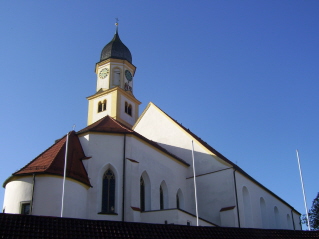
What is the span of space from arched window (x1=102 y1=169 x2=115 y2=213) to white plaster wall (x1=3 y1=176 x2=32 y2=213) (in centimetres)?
420

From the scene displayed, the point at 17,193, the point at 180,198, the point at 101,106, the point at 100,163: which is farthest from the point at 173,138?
the point at 17,193

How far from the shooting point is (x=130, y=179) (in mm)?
23516

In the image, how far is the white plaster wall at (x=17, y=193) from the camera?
2041 centimetres

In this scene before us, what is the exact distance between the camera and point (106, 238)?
14.6 metres

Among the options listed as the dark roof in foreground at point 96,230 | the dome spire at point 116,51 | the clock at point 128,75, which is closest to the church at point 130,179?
the clock at point 128,75

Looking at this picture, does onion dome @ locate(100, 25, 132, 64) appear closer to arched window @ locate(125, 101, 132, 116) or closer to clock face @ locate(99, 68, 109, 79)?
clock face @ locate(99, 68, 109, 79)

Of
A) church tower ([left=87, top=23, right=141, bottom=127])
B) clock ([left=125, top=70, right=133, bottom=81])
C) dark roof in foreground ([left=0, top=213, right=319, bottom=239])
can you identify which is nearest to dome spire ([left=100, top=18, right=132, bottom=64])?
church tower ([left=87, top=23, right=141, bottom=127])

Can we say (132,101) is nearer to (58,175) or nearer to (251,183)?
(251,183)

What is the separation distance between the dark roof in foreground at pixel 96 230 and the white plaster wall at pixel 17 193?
6363mm

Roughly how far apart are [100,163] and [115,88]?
43.5 feet

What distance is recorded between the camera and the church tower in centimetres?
3581

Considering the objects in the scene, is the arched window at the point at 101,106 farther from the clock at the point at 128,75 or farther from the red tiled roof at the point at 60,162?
the red tiled roof at the point at 60,162

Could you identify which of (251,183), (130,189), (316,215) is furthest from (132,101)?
(316,215)

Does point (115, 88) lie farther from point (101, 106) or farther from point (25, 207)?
point (25, 207)
